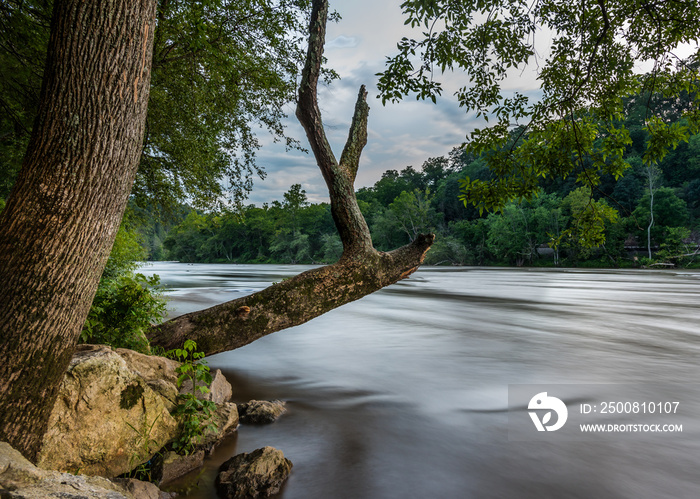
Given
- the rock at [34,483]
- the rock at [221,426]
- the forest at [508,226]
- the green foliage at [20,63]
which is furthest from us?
the forest at [508,226]

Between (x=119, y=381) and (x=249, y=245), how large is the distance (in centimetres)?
10579

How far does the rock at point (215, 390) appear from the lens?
4.04 m

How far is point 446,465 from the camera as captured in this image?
3854 millimetres

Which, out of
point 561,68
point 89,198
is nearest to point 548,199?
point 561,68

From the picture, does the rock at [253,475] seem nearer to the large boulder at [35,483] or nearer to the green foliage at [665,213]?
the large boulder at [35,483]

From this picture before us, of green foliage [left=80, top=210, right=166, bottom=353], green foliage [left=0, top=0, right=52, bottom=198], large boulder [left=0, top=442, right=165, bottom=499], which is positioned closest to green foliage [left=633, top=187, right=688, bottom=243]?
green foliage [left=80, top=210, right=166, bottom=353]

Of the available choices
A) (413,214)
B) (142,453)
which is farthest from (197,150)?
(413,214)

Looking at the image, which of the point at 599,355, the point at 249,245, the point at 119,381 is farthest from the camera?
the point at 249,245

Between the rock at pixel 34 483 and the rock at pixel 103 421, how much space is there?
2.55 feet

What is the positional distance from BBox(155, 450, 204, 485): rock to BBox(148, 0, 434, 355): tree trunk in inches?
→ 62.9

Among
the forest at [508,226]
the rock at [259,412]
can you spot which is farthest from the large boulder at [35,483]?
the forest at [508,226]

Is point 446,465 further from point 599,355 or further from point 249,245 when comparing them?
point 249,245

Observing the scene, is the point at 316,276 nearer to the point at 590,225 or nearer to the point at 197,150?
the point at 590,225

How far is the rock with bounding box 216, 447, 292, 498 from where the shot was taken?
308 centimetres
